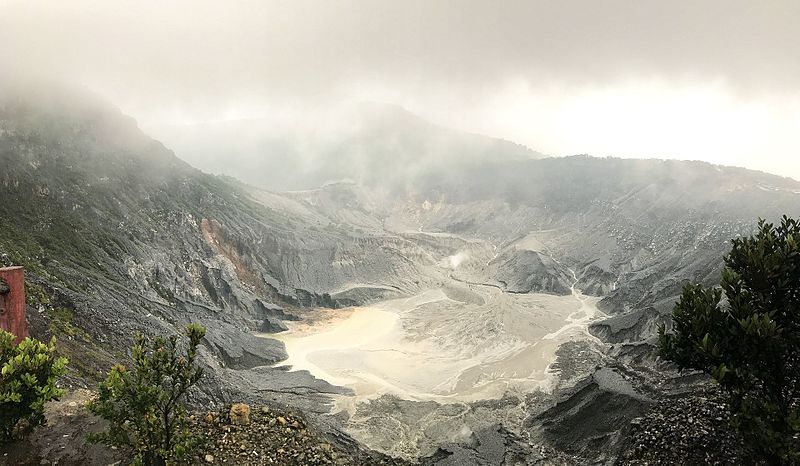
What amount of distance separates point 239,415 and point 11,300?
9.51 meters

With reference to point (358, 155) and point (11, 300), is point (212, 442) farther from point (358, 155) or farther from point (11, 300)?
point (358, 155)

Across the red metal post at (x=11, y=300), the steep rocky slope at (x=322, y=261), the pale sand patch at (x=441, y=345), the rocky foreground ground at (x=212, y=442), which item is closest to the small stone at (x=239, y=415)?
the rocky foreground ground at (x=212, y=442)

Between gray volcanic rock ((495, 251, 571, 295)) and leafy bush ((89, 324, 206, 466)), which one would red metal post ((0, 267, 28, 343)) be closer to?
leafy bush ((89, 324, 206, 466))

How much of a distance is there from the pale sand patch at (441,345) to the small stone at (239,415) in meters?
19.8

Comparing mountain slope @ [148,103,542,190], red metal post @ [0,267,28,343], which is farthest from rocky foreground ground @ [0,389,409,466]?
mountain slope @ [148,103,542,190]

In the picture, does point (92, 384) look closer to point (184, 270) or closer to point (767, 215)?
point (184, 270)

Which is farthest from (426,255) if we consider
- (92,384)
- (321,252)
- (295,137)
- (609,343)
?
(295,137)

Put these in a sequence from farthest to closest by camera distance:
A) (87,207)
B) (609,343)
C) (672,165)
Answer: (672,165) → (609,343) → (87,207)

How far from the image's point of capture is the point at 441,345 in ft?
174

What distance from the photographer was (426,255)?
99.1 meters

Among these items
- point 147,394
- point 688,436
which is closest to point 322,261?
point 688,436

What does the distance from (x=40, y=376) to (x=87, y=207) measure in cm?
4165

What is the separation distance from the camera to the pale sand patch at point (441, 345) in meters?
41.3

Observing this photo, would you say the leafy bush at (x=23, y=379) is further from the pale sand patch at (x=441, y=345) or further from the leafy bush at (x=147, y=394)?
the pale sand patch at (x=441, y=345)
